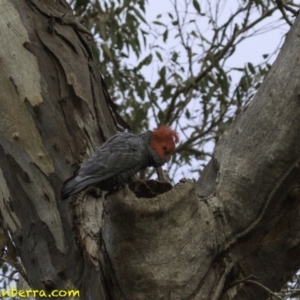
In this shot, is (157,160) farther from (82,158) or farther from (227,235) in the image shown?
(227,235)

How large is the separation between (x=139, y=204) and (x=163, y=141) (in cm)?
84

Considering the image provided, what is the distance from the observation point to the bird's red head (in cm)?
346

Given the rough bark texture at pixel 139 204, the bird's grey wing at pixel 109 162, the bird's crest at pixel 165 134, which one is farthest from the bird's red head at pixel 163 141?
the rough bark texture at pixel 139 204

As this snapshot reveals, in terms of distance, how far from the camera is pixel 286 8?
3.95 meters

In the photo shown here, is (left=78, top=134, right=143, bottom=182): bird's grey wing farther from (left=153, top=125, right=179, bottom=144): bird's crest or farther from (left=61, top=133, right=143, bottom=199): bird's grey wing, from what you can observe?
(left=153, top=125, right=179, bottom=144): bird's crest

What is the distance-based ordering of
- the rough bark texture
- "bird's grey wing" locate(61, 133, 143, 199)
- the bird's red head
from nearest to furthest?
the rough bark texture → "bird's grey wing" locate(61, 133, 143, 199) → the bird's red head

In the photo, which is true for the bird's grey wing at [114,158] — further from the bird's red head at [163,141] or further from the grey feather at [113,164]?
the bird's red head at [163,141]

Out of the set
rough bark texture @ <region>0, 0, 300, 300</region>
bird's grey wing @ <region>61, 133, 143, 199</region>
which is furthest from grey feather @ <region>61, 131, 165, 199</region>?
rough bark texture @ <region>0, 0, 300, 300</region>

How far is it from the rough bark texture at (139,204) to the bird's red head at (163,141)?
0.28 meters

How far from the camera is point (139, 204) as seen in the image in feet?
8.79

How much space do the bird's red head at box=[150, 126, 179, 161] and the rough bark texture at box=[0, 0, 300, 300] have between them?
28cm

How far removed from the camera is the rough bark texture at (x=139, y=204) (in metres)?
2.78

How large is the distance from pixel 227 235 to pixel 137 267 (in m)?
0.42

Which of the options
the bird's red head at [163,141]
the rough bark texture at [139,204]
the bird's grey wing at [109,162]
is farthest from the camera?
the bird's red head at [163,141]
